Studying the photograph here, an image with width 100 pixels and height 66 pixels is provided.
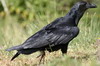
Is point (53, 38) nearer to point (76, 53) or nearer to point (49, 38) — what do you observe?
point (49, 38)

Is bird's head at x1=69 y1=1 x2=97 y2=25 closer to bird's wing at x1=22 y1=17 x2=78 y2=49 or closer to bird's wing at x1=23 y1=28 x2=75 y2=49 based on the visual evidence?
bird's wing at x1=22 y1=17 x2=78 y2=49

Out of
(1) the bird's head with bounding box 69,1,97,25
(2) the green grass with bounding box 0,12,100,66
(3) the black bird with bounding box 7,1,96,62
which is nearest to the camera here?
(2) the green grass with bounding box 0,12,100,66

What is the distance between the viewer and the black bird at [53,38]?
7.33 meters

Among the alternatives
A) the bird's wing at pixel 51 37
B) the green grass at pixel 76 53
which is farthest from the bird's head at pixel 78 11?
the green grass at pixel 76 53

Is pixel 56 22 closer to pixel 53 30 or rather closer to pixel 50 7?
pixel 53 30

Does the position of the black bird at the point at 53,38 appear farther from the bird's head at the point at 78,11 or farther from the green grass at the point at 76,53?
the green grass at the point at 76,53

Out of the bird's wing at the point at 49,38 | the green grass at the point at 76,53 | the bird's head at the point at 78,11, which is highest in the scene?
the bird's head at the point at 78,11

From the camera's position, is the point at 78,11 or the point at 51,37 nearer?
the point at 51,37

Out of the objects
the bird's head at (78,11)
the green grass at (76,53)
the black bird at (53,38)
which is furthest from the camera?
the bird's head at (78,11)

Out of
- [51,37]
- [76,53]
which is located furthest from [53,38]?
[76,53]

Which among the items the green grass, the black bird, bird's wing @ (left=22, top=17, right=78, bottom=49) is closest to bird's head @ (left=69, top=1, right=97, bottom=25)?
the black bird

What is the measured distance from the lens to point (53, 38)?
24.8 ft

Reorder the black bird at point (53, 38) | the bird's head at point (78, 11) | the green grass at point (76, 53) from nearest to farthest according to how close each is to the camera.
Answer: the green grass at point (76, 53) → the black bird at point (53, 38) → the bird's head at point (78, 11)

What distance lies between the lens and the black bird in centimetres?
733
